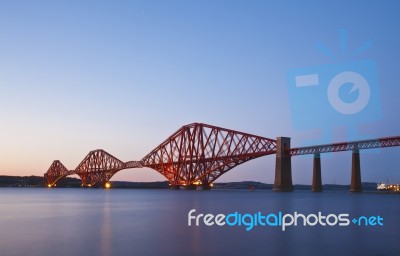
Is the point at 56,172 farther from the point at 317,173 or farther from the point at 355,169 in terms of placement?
the point at 355,169

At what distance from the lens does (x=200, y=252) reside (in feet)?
45.5

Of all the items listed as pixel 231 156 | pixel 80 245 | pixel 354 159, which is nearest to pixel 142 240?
pixel 80 245

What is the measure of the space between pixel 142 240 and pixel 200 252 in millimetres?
4019

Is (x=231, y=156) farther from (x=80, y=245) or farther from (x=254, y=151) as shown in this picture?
(x=80, y=245)

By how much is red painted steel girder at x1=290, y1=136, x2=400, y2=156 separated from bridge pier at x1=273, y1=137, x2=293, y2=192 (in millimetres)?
1987

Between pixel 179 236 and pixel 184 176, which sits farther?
pixel 184 176

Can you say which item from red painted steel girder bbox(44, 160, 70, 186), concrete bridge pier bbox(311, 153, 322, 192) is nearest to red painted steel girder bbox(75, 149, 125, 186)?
red painted steel girder bbox(44, 160, 70, 186)

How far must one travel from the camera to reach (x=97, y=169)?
542 feet

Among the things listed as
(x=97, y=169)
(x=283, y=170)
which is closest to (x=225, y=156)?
(x=283, y=170)

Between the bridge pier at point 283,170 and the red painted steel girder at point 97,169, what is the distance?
7733 cm

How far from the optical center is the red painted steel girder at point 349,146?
78.1 m

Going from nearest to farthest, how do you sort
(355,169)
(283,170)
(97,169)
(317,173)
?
(355,169), (283,170), (317,173), (97,169)

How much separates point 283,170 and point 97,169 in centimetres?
9792

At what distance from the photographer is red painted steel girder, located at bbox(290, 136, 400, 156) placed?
78.1 m
